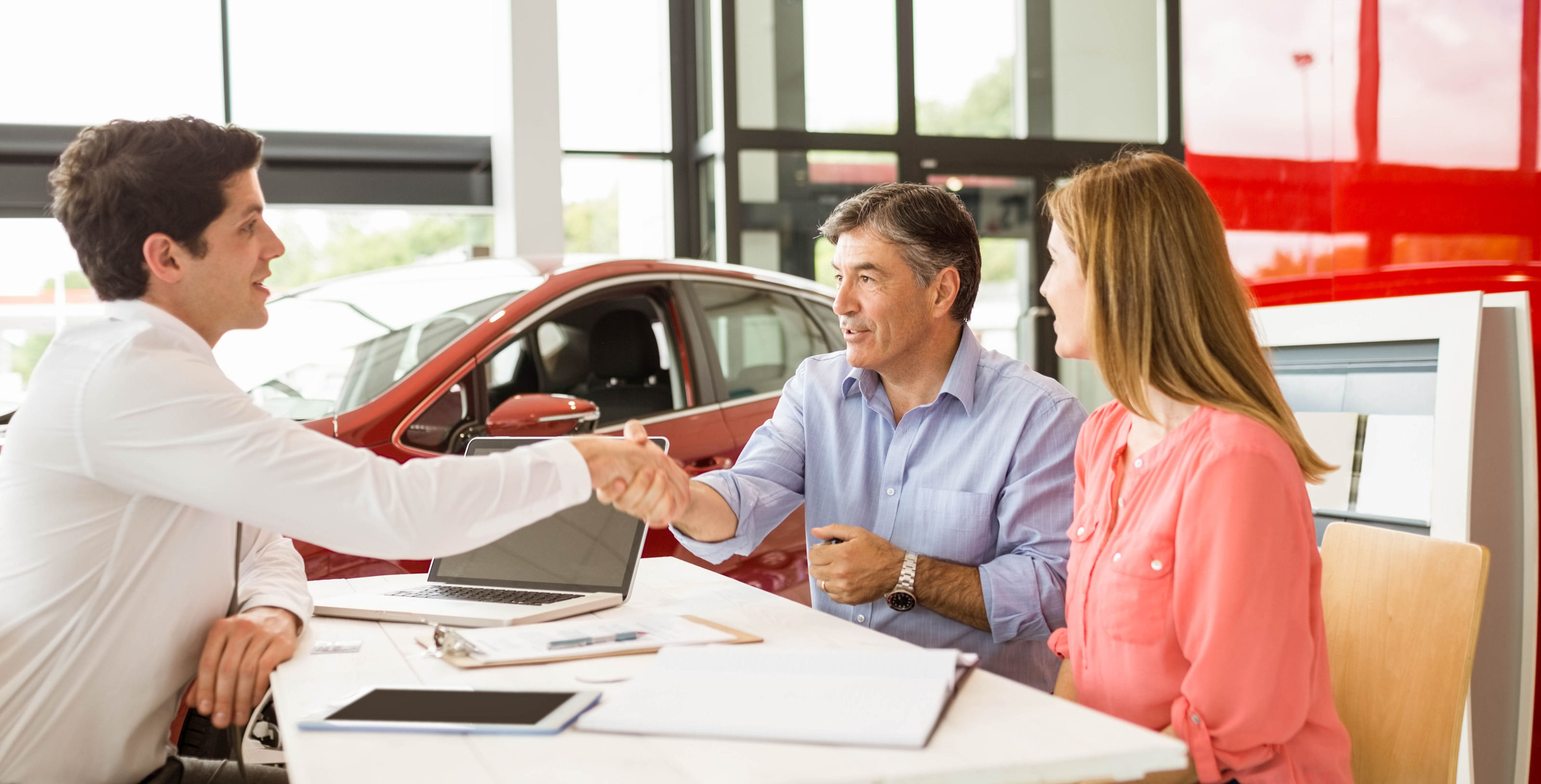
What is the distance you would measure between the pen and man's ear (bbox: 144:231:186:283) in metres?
0.73

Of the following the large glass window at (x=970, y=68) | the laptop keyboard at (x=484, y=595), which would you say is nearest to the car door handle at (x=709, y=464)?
the laptop keyboard at (x=484, y=595)

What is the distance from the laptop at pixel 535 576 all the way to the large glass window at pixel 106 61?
218 inches

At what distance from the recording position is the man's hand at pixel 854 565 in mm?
1908

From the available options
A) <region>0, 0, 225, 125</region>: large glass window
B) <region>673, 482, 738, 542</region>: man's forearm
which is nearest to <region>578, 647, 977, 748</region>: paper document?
<region>673, 482, 738, 542</region>: man's forearm

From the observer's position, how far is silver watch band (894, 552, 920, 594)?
6.34 feet

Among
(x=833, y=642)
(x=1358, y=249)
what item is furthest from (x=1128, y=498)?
(x=1358, y=249)

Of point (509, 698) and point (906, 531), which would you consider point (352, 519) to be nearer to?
point (509, 698)

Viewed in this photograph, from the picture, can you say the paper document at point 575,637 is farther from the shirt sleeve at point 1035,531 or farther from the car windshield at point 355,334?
the car windshield at point 355,334

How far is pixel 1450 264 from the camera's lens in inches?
98.3

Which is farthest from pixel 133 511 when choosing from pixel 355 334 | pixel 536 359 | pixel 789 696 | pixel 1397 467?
pixel 1397 467

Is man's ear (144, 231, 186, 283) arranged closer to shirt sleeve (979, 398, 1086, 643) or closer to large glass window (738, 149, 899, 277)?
shirt sleeve (979, 398, 1086, 643)

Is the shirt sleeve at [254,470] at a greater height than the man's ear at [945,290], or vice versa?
the man's ear at [945,290]

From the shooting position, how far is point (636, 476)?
5.98 ft

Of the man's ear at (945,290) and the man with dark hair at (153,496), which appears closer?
the man with dark hair at (153,496)
